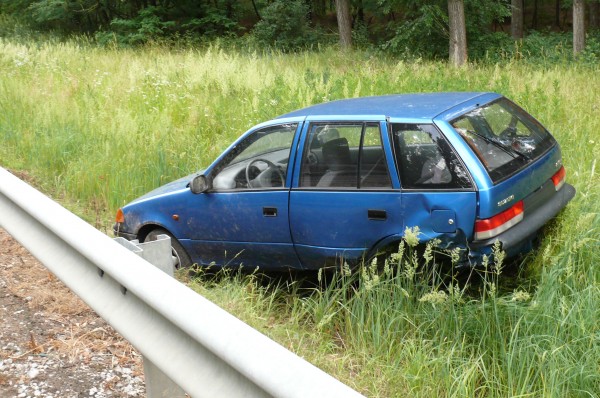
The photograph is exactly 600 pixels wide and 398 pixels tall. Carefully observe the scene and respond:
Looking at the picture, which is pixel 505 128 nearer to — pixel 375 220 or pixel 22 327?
pixel 375 220

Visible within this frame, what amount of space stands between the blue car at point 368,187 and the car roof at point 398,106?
15 millimetres

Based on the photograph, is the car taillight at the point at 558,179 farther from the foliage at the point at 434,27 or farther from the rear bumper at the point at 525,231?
the foliage at the point at 434,27

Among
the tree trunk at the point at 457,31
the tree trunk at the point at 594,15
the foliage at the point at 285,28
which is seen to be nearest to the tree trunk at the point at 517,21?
the tree trunk at the point at 594,15

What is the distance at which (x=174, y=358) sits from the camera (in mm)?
2592

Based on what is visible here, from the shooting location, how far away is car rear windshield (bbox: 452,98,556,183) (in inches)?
233

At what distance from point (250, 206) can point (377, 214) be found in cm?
130

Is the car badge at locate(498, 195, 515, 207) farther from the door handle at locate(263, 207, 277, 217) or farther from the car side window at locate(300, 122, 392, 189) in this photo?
the door handle at locate(263, 207, 277, 217)

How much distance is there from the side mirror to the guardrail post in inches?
138

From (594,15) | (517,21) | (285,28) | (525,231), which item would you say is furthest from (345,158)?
(594,15)

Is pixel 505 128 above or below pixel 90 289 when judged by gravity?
below

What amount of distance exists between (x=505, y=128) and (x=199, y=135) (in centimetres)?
558

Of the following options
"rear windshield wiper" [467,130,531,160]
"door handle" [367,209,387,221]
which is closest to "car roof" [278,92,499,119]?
"rear windshield wiper" [467,130,531,160]

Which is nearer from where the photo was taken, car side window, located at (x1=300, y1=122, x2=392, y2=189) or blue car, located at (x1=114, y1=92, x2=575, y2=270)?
blue car, located at (x1=114, y1=92, x2=575, y2=270)

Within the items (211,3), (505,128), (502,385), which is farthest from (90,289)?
(211,3)
